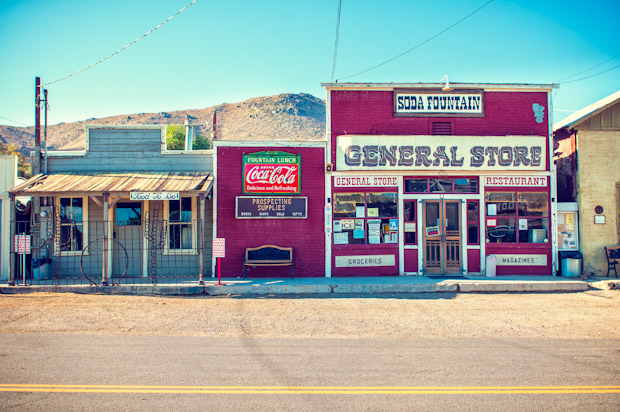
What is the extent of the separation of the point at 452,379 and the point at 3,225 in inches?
546

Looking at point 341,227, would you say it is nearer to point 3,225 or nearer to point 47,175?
point 47,175

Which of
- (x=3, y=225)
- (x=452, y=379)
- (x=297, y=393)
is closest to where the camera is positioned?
(x=297, y=393)

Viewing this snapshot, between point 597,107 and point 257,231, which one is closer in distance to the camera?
point 257,231

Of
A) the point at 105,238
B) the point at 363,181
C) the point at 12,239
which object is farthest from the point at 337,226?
the point at 12,239

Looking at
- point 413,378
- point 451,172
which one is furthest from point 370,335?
point 451,172

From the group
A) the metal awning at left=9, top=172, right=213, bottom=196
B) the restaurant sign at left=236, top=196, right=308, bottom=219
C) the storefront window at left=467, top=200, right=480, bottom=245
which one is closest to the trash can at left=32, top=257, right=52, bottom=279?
the metal awning at left=9, top=172, right=213, bottom=196

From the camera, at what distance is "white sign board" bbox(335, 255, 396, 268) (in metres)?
13.4

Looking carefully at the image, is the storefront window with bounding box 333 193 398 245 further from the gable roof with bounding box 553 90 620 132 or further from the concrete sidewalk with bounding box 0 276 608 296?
the gable roof with bounding box 553 90 620 132

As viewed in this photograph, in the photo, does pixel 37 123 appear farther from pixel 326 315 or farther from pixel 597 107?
pixel 597 107

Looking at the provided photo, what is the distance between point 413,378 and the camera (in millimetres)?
5324

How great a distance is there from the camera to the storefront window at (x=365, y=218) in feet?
44.4

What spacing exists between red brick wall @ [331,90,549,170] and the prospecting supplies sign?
1476 mm

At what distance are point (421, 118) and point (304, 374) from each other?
10.6 meters

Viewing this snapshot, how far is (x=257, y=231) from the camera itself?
527 inches
